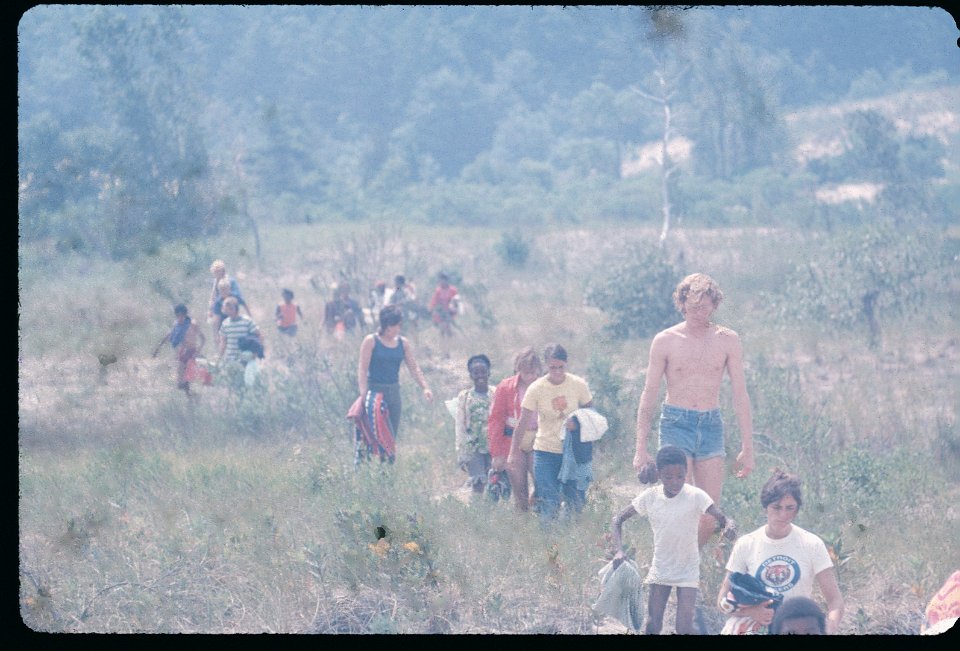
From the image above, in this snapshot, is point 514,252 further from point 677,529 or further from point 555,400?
point 677,529

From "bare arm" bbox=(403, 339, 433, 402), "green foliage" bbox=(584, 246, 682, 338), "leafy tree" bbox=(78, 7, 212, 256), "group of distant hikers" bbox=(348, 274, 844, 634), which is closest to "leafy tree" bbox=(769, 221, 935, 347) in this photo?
"green foliage" bbox=(584, 246, 682, 338)

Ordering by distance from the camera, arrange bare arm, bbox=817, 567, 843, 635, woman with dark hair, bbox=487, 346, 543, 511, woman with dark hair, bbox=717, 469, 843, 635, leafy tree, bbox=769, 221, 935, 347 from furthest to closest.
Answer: leafy tree, bbox=769, 221, 935, 347, woman with dark hair, bbox=487, 346, 543, 511, woman with dark hair, bbox=717, 469, 843, 635, bare arm, bbox=817, 567, 843, 635

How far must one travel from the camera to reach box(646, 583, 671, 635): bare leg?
17.8ft

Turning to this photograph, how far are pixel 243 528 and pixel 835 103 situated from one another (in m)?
41.2

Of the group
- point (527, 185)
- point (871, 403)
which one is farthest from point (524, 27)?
point (871, 403)

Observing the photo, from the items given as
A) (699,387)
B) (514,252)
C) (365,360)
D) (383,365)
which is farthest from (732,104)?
(699,387)

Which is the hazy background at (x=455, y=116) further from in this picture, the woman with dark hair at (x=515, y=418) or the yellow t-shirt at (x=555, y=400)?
the yellow t-shirt at (x=555, y=400)

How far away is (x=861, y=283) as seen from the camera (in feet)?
49.3

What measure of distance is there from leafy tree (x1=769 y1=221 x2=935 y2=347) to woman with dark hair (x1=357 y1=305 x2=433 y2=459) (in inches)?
333

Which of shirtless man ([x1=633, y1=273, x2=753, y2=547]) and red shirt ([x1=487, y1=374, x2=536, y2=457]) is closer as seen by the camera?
shirtless man ([x1=633, y1=273, x2=753, y2=547])

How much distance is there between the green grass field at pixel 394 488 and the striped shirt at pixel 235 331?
0.51 meters

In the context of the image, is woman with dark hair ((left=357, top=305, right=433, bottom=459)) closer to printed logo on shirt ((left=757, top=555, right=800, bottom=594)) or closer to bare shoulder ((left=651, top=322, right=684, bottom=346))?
bare shoulder ((left=651, top=322, right=684, bottom=346))

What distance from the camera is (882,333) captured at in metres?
14.3
